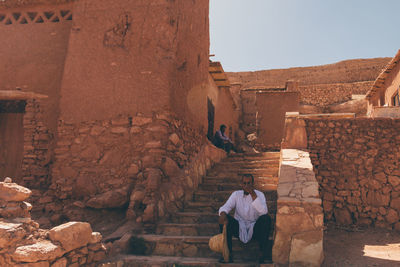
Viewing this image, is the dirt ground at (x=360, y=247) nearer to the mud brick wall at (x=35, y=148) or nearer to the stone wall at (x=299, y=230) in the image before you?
the stone wall at (x=299, y=230)

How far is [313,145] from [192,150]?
2607mm

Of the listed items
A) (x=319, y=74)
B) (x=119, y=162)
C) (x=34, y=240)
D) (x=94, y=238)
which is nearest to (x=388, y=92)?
(x=119, y=162)

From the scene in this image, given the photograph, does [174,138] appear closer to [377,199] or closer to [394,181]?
[377,199]

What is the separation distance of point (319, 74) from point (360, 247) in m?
30.2

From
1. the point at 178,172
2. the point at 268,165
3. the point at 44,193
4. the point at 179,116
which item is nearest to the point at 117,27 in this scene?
the point at 179,116

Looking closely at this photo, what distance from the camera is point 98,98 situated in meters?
5.91

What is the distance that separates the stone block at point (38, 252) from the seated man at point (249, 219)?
191 centimetres

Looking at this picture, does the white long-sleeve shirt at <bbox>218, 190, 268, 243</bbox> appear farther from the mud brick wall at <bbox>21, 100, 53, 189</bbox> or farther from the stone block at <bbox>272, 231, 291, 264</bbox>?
the mud brick wall at <bbox>21, 100, 53, 189</bbox>

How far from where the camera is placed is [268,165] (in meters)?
7.16

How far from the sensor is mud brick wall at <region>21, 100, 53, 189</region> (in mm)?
6020

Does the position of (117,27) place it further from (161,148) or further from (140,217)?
(140,217)

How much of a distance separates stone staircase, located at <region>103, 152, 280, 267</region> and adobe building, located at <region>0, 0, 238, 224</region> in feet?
1.20

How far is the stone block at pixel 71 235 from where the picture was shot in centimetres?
345

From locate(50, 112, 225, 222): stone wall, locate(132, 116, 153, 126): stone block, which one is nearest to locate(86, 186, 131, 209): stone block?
locate(50, 112, 225, 222): stone wall
